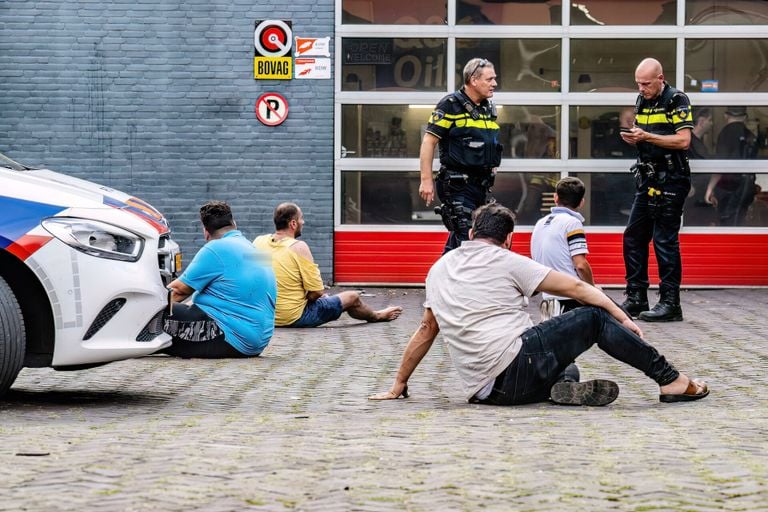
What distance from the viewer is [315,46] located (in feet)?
49.4

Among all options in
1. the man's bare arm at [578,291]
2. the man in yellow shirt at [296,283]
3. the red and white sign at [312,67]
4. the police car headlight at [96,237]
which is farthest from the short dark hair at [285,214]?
the man's bare arm at [578,291]

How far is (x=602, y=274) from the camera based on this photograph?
1510 cm

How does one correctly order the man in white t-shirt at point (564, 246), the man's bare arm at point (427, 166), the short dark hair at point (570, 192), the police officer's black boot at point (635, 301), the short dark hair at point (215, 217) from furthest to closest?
the police officer's black boot at point (635, 301) → the man's bare arm at point (427, 166) → the short dark hair at point (215, 217) → the short dark hair at point (570, 192) → the man in white t-shirt at point (564, 246)

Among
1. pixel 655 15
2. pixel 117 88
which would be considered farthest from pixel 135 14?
pixel 655 15

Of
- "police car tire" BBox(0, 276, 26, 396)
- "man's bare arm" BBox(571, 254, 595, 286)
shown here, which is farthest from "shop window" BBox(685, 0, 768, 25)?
"police car tire" BBox(0, 276, 26, 396)

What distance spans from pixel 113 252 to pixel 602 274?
8653 millimetres

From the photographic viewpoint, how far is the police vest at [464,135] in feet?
35.4

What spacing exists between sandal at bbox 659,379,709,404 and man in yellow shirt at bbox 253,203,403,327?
467 centimetres

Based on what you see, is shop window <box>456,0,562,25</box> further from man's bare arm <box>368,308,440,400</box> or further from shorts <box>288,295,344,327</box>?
man's bare arm <box>368,308,440,400</box>

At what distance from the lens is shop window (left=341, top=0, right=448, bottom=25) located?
15133 mm

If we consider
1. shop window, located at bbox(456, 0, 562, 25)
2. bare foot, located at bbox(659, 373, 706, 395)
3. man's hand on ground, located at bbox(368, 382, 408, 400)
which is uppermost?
shop window, located at bbox(456, 0, 562, 25)

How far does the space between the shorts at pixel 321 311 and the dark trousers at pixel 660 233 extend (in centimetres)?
255

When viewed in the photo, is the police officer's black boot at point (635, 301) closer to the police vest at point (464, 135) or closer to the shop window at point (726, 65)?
the police vest at point (464, 135)

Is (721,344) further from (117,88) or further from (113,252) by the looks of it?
(117,88)
